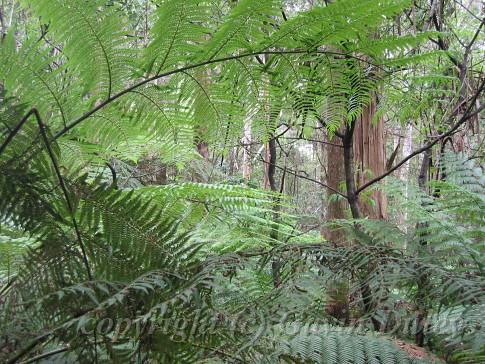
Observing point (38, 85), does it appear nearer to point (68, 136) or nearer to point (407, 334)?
point (68, 136)

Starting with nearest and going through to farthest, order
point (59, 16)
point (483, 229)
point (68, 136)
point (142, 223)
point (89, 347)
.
Answer: point (89, 347)
point (142, 223)
point (59, 16)
point (483, 229)
point (68, 136)

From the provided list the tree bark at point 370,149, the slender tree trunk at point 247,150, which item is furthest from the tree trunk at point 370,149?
the slender tree trunk at point 247,150

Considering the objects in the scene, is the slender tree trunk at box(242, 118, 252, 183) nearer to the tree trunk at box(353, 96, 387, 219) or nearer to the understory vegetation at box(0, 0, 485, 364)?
the understory vegetation at box(0, 0, 485, 364)

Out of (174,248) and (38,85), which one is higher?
(38,85)

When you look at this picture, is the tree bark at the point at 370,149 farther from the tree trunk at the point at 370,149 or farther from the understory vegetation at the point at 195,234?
the understory vegetation at the point at 195,234

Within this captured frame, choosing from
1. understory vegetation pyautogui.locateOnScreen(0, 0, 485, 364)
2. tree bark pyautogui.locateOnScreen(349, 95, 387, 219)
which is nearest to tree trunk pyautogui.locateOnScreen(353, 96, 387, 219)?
tree bark pyautogui.locateOnScreen(349, 95, 387, 219)

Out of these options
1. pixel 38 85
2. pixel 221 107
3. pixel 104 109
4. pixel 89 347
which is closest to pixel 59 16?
pixel 38 85

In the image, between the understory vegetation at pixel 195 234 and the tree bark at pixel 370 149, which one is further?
the tree bark at pixel 370 149

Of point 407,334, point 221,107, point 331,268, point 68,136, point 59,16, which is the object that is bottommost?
point 407,334

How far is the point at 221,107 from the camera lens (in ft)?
4.02

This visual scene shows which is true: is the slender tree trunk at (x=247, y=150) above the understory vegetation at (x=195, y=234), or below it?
above

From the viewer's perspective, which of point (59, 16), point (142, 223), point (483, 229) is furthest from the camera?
point (483, 229)

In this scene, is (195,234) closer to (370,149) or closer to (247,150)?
(247,150)

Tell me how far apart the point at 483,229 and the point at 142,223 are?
79 cm
